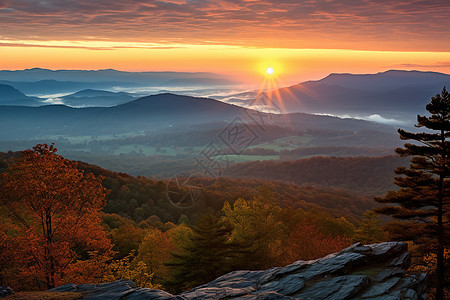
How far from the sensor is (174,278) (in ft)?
95.5

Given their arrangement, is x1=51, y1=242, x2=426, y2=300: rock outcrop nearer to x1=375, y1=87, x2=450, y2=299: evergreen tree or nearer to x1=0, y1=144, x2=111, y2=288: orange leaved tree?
x1=375, y1=87, x2=450, y2=299: evergreen tree

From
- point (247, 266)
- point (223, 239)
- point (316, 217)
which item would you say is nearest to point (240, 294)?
point (223, 239)

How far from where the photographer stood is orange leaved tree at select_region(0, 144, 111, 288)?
2192 cm

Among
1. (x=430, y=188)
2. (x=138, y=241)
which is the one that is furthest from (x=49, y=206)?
(x=138, y=241)

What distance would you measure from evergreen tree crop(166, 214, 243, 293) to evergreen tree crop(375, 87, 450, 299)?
1450cm

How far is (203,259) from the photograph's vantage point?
29016mm

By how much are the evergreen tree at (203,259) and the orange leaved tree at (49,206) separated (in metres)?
7.59

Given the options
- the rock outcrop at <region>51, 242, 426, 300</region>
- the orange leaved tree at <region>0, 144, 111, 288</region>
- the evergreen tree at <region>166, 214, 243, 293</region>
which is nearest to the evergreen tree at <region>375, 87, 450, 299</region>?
the rock outcrop at <region>51, 242, 426, 300</region>

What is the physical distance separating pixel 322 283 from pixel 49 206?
1934cm

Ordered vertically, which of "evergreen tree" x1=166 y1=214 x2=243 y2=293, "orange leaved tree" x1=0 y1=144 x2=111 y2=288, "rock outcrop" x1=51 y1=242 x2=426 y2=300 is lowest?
"evergreen tree" x1=166 y1=214 x2=243 y2=293

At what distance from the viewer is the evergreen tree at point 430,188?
926 inches

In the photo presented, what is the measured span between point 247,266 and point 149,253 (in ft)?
49.0

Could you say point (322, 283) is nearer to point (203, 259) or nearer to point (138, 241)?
point (203, 259)

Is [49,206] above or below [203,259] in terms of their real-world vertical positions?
above
